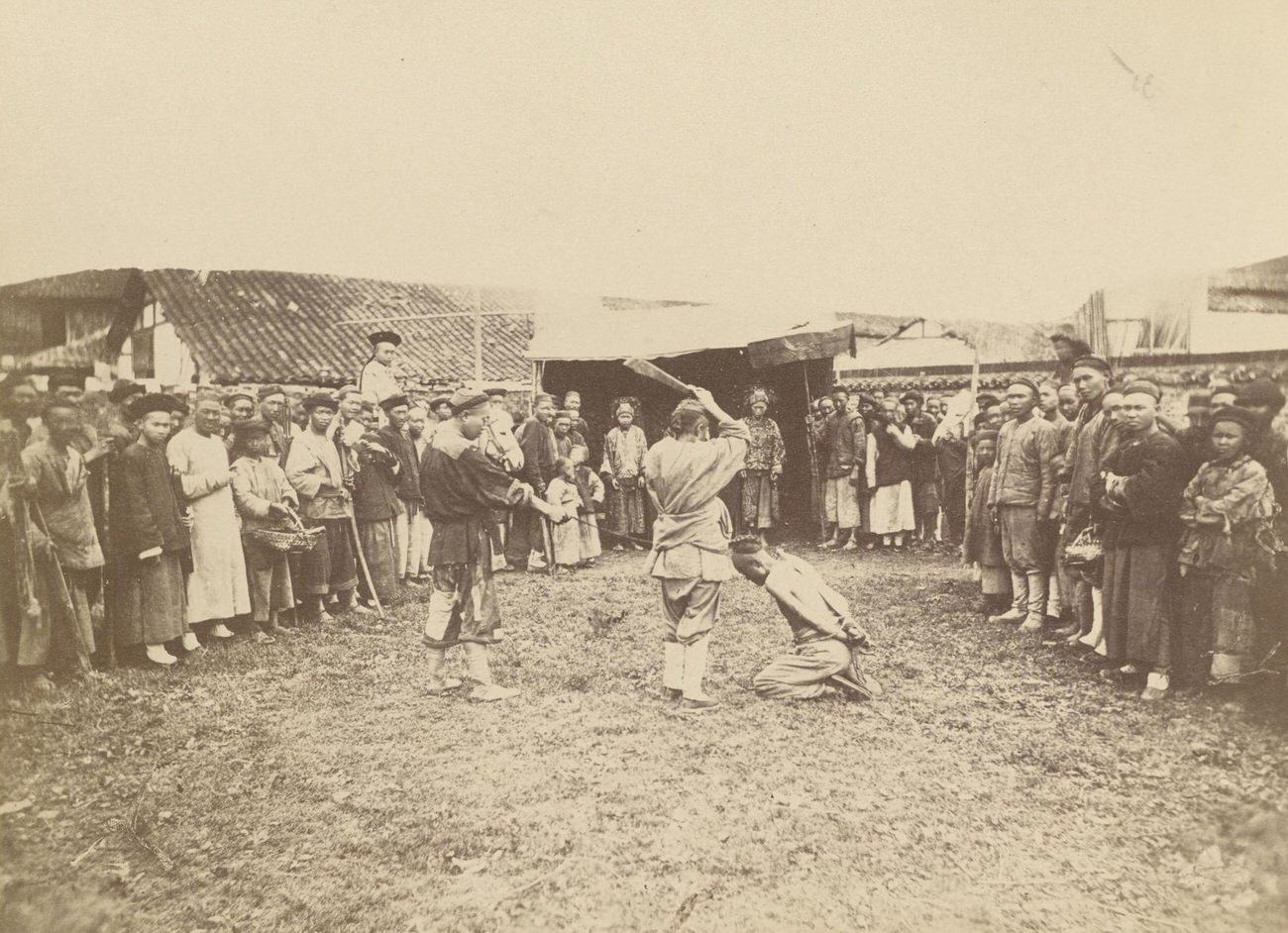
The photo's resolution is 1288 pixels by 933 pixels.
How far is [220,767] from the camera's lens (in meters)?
2.85

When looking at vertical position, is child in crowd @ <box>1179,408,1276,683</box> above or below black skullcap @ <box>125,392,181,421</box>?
below

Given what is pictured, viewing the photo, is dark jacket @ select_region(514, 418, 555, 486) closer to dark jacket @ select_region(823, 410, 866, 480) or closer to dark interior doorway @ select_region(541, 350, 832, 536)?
dark interior doorway @ select_region(541, 350, 832, 536)

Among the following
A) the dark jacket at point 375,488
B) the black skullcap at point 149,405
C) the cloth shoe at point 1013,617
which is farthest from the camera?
the dark jacket at point 375,488

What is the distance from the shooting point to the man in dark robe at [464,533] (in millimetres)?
4086

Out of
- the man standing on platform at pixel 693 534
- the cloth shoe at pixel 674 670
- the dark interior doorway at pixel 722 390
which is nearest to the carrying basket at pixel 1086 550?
Result: the man standing on platform at pixel 693 534

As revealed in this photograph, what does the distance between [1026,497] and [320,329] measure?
1445 centimetres

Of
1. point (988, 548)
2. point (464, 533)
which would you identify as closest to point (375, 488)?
point (464, 533)

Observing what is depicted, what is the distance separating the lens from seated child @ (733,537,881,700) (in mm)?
3979

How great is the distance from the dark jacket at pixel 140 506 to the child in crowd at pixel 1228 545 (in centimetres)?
479

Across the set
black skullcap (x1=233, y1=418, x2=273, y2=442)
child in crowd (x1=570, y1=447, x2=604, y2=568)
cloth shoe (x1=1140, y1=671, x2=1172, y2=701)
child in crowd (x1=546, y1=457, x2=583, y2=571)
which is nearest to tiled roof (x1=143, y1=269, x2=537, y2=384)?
child in crowd (x1=570, y1=447, x2=604, y2=568)

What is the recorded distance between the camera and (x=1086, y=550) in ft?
14.3

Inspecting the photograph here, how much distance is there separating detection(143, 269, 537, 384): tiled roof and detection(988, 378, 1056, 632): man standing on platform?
854cm

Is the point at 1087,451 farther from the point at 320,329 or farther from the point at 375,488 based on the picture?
the point at 320,329

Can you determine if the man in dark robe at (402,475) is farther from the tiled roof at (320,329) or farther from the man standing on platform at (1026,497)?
the tiled roof at (320,329)
